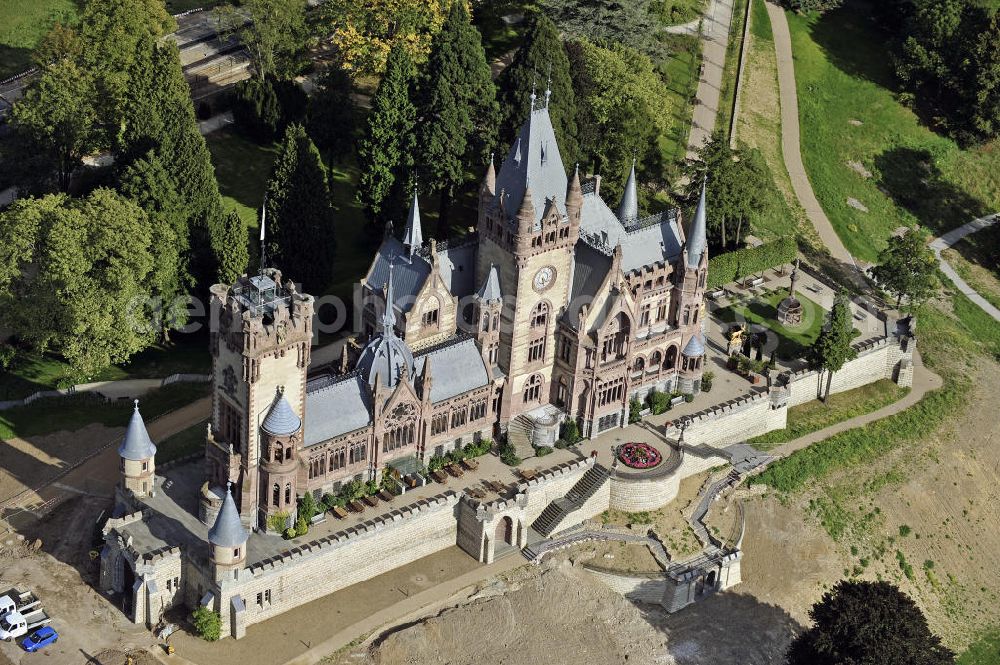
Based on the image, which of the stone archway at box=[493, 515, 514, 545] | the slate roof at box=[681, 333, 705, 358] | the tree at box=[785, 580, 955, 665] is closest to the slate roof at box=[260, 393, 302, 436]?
the stone archway at box=[493, 515, 514, 545]

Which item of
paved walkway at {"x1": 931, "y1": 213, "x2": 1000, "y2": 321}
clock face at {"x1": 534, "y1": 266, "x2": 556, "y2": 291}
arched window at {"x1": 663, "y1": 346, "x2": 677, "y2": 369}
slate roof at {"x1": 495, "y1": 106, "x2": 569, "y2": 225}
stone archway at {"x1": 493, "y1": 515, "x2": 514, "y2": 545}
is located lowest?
paved walkway at {"x1": 931, "y1": 213, "x2": 1000, "y2": 321}

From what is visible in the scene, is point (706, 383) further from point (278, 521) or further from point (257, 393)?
point (257, 393)

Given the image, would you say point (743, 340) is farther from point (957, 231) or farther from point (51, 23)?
point (51, 23)

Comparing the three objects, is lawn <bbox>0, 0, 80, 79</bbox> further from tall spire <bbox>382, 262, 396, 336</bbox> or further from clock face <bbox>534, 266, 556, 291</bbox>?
clock face <bbox>534, 266, 556, 291</bbox>

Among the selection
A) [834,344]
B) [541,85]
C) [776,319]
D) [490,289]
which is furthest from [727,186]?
[490,289]

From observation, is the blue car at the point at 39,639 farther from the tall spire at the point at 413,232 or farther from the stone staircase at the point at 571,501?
the tall spire at the point at 413,232

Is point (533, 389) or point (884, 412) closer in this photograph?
point (533, 389)

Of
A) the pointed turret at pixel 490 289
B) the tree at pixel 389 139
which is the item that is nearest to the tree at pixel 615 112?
the tree at pixel 389 139
